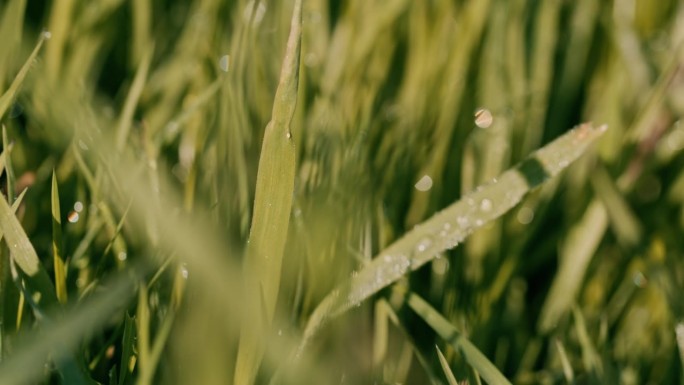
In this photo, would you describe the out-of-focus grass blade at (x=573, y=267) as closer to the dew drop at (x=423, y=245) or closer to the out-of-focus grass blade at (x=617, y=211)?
the out-of-focus grass blade at (x=617, y=211)

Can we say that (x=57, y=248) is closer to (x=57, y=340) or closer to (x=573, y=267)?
(x=57, y=340)

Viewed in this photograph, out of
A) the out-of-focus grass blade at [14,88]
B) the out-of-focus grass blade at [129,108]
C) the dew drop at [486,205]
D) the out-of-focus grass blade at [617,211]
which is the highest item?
the out-of-focus grass blade at [14,88]

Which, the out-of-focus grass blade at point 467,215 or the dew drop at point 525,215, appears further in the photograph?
the dew drop at point 525,215

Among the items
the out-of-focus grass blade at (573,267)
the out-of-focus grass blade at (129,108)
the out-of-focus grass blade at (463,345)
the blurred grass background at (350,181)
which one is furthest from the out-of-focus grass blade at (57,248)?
the out-of-focus grass blade at (573,267)

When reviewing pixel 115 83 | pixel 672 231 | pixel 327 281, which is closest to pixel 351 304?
pixel 327 281

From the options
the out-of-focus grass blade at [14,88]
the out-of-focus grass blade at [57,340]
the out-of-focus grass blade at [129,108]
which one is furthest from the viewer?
the out-of-focus grass blade at [129,108]

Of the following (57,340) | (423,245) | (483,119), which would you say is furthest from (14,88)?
(483,119)

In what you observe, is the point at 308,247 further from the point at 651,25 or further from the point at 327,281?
the point at 651,25
